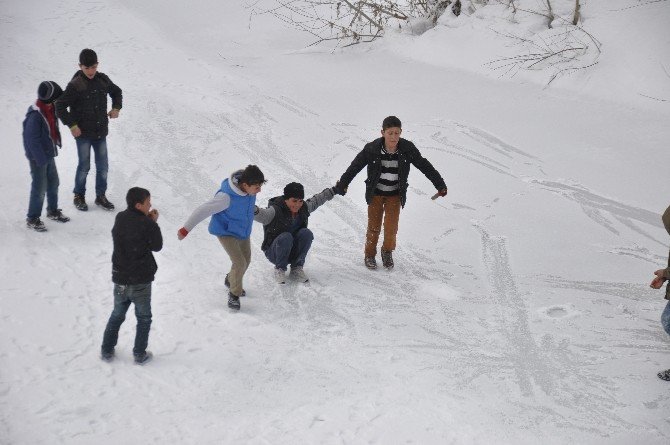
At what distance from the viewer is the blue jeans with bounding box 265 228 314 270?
646 centimetres

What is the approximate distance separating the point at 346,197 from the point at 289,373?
376cm

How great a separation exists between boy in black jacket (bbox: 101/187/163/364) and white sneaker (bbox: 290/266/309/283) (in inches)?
78.2

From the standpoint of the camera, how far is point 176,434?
4500 mm

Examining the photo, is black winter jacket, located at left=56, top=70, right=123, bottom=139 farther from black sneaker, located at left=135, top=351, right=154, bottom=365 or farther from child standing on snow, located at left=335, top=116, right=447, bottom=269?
black sneaker, located at left=135, top=351, right=154, bottom=365

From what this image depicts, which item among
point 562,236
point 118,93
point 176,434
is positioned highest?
point 118,93

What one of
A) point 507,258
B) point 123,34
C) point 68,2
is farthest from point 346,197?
point 68,2

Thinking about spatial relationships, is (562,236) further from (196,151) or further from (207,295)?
(196,151)

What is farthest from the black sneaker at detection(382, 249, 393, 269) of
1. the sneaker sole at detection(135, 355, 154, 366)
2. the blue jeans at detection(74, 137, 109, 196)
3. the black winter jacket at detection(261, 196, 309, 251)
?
the blue jeans at detection(74, 137, 109, 196)

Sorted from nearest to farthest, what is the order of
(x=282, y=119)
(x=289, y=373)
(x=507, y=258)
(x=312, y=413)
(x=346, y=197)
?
(x=312, y=413)
(x=289, y=373)
(x=507, y=258)
(x=346, y=197)
(x=282, y=119)

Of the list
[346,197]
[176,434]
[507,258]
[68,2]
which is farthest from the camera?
[68,2]

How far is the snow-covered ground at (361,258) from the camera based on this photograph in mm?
4844

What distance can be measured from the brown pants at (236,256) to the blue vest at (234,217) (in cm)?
7

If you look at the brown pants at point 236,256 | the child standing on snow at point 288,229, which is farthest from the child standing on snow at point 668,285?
the brown pants at point 236,256

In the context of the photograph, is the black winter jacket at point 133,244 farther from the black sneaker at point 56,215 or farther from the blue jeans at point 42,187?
the black sneaker at point 56,215
